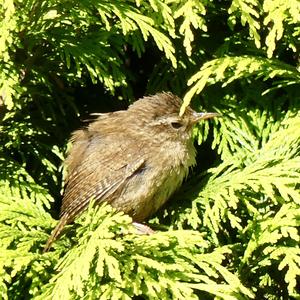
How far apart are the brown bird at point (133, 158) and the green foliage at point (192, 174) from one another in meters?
0.14

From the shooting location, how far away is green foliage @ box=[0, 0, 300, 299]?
3248mm

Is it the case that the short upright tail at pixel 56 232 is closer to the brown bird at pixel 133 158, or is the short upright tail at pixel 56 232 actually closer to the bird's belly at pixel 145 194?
the brown bird at pixel 133 158

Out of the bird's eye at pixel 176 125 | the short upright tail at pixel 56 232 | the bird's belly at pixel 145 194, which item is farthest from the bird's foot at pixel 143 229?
the bird's eye at pixel 176 125

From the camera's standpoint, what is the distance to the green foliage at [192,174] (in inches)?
128

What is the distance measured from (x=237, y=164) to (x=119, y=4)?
1.09 meters

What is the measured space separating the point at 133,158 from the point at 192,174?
0.68 meters

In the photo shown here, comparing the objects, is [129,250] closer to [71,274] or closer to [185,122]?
[71,274]

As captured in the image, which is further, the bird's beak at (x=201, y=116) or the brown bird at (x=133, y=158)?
the bird's beak at (x=201, y=116)

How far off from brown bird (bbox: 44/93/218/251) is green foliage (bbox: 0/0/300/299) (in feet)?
0.46

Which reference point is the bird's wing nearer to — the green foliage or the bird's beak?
the green foliage

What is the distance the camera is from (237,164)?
383 cm

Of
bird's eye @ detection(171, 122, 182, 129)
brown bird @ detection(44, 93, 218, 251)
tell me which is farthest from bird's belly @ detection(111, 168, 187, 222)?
bird's eye @ detection(171, 122, 182, 129)

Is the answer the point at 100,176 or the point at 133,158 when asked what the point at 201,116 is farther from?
the point at 100,176

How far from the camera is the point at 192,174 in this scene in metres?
4.42
